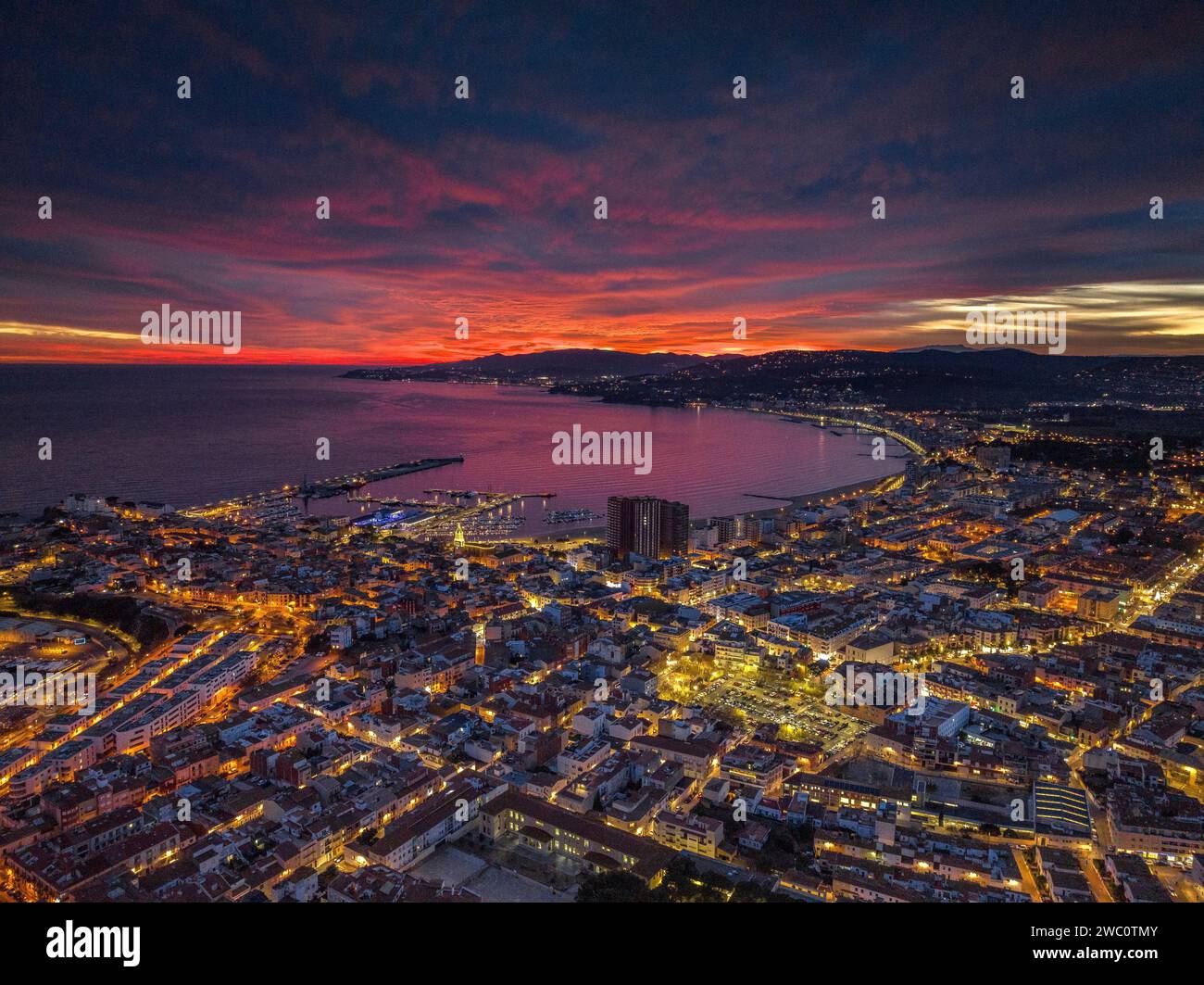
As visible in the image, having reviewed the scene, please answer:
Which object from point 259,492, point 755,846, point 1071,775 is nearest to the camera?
point 755,846

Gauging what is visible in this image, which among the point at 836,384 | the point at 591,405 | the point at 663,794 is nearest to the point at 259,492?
the point at 663,794

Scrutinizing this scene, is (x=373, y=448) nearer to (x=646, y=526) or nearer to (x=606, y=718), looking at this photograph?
(x=646, y=526)

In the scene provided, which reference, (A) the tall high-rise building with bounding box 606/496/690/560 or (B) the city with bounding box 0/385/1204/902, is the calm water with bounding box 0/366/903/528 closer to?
(A) the tall high-rise building with bounding box 606/496/690/560

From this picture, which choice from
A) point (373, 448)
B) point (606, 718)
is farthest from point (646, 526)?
point (373, 448)
